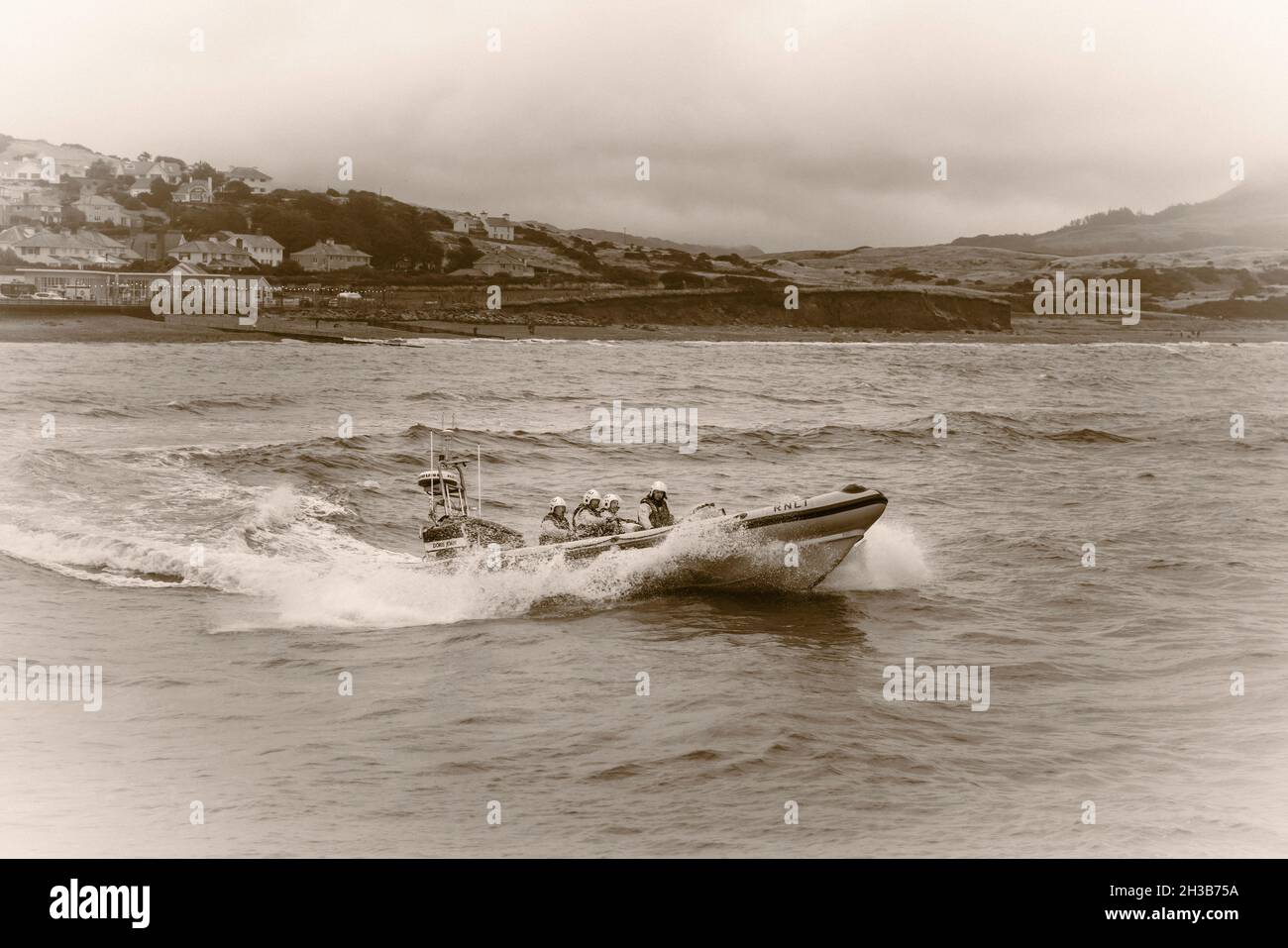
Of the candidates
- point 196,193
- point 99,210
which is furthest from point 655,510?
point 196,193

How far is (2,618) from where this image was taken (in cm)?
1652

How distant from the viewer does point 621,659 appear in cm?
1556

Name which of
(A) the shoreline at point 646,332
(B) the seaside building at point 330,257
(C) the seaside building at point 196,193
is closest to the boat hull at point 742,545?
(A) the shoreline at point 646,332

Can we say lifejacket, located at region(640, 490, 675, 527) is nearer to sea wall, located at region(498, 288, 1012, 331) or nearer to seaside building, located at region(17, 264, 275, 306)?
seaside building, located at region(17, 264, 275, 306)

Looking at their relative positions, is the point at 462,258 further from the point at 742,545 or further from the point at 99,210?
the point at 742,545

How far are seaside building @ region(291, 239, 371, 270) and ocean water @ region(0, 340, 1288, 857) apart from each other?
109409 mm

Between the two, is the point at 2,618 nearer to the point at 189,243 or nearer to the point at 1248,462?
the point at 1248,462

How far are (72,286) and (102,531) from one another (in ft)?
303

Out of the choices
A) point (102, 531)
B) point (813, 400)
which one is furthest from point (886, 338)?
point (102, 531)

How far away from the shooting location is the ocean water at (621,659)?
10.2m

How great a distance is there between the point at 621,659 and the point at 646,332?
10011 cm

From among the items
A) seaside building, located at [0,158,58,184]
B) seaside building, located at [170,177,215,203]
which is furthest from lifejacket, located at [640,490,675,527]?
seaside building, located at [170,177,215,203]

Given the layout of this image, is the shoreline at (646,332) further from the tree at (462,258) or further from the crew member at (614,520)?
the crew member at (614,520)
